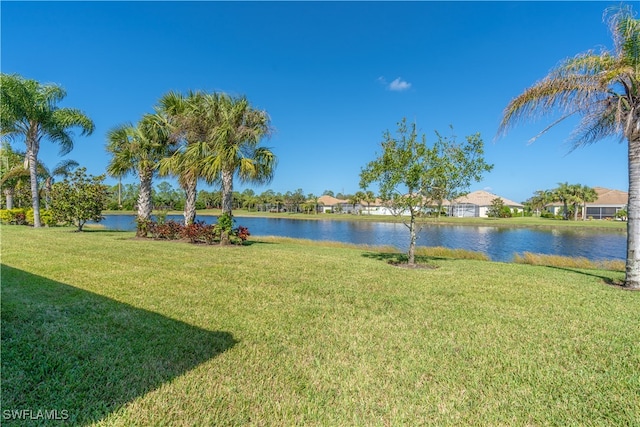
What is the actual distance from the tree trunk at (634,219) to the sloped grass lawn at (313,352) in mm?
609

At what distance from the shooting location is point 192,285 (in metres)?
6.21

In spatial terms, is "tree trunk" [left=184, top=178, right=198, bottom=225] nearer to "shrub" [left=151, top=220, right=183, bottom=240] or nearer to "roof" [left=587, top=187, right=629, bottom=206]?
"shrub" [left=151, top=220, right=183, bottom=240]

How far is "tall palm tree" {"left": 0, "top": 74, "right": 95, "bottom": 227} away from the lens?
17.4 m

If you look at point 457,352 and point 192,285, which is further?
point 192,285

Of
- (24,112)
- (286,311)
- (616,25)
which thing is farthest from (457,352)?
(24,112)

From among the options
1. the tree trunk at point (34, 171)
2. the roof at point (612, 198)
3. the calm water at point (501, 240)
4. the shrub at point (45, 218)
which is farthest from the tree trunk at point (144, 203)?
the roof at point (612, 198)

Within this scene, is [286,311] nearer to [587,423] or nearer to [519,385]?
[519,385]

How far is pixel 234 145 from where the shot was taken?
491 inches

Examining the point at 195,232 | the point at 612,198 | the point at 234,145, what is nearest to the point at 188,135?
the point at 234,145

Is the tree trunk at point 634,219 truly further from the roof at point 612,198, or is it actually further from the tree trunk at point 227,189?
the roof at point 612,198

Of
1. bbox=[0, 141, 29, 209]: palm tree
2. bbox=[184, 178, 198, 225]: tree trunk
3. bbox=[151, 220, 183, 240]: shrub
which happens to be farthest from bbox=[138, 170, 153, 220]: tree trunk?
bbox=[0, 141, 29, 209]: palm tree

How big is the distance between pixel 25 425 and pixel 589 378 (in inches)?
182

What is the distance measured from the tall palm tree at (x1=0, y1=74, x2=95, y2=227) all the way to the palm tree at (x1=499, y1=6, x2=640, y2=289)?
2391 centimetres

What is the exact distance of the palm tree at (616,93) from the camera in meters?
6.60
